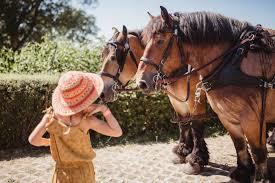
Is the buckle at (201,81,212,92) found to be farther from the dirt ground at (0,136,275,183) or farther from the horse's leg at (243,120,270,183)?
the dirt ground at (0,136,275,183)

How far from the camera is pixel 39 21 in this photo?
2430cm

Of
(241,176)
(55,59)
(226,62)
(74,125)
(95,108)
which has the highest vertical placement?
(226,62)

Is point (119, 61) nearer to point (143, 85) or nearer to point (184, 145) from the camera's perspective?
point (143, 85)

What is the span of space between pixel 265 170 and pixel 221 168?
1.52 metres

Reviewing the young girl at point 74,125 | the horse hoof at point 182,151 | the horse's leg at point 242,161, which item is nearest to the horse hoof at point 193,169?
the horse hoof at point 182,151

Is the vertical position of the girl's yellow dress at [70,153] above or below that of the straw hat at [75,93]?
below

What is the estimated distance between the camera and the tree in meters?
22.4

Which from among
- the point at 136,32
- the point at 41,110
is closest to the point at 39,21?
the point at 41,110

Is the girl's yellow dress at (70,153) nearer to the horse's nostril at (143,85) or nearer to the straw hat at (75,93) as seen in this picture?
the straw hat at (75,93)

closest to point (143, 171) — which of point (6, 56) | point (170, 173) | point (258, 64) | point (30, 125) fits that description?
point (170, 173)

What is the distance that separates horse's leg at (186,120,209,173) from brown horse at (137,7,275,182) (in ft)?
4.10

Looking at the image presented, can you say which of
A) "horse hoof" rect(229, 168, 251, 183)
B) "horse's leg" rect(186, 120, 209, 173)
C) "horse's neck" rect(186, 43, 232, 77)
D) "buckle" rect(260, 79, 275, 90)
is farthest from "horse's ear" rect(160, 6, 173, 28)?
"horse hoof" rect(229, 168, 251, 183)

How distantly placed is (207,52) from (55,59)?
257 inches

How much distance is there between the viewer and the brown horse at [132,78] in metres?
5.18
